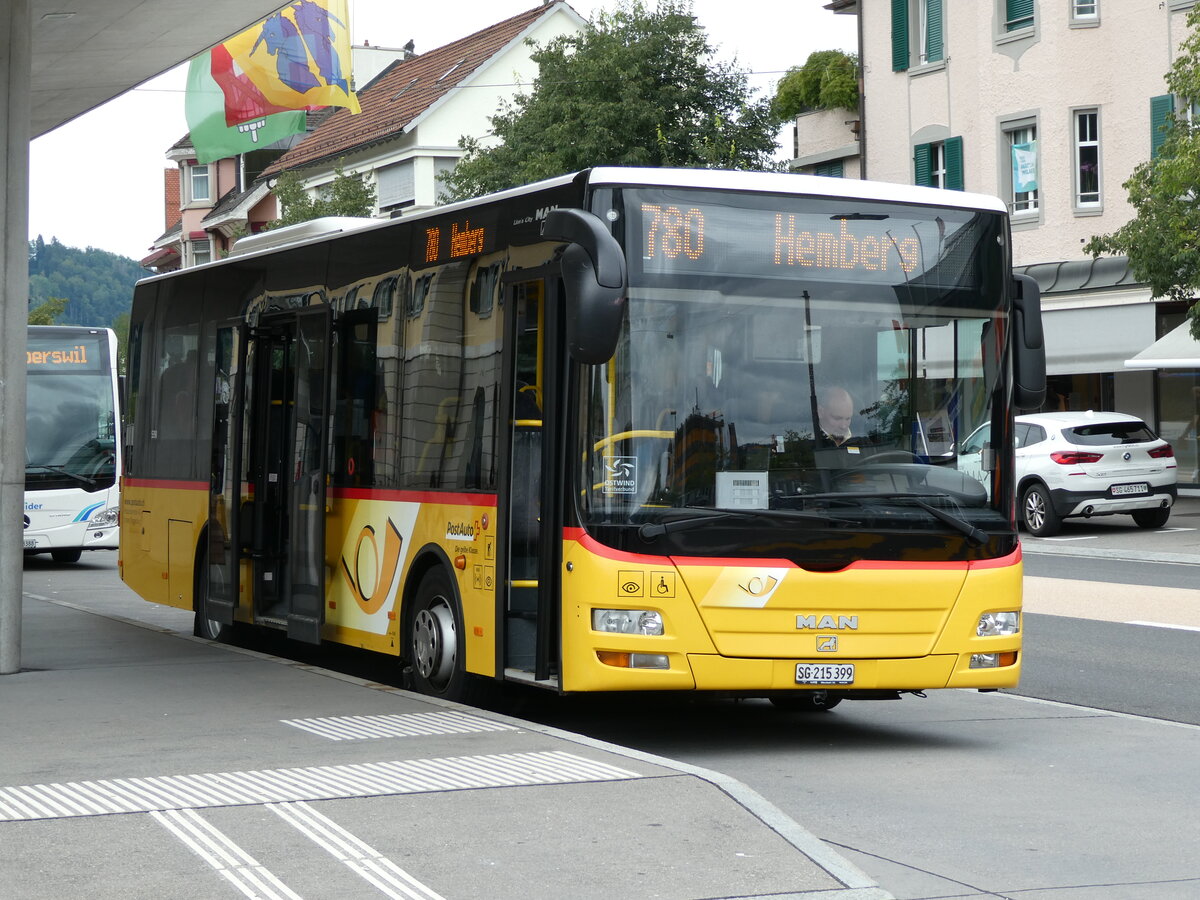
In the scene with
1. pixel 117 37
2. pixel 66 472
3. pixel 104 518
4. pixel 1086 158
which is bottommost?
pixel 104 518

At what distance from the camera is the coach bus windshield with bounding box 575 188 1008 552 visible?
9.05 meters

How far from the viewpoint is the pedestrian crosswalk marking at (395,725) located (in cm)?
909

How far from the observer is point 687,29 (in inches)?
1528

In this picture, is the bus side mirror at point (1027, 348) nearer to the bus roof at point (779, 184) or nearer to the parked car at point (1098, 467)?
the bus roof at point (779, 184)

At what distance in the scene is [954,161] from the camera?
124ft

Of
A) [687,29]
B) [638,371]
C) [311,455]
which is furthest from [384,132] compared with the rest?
[638,371]

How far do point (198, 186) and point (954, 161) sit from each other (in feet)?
159

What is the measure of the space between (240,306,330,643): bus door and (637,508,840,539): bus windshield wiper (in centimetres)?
370

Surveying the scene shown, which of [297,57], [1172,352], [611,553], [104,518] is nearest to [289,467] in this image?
[611,553]

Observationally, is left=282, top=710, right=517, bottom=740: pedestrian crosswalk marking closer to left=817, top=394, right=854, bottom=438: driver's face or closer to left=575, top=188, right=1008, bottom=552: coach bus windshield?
left=575, top=188, right=1008, bottom=552: coach bus windshield

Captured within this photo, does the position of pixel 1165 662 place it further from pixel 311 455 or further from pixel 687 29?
pixel 687 29

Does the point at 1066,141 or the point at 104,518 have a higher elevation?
the point at 1066,141

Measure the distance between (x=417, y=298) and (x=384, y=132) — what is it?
47058 millimetres

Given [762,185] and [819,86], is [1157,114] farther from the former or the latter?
[762,185]
